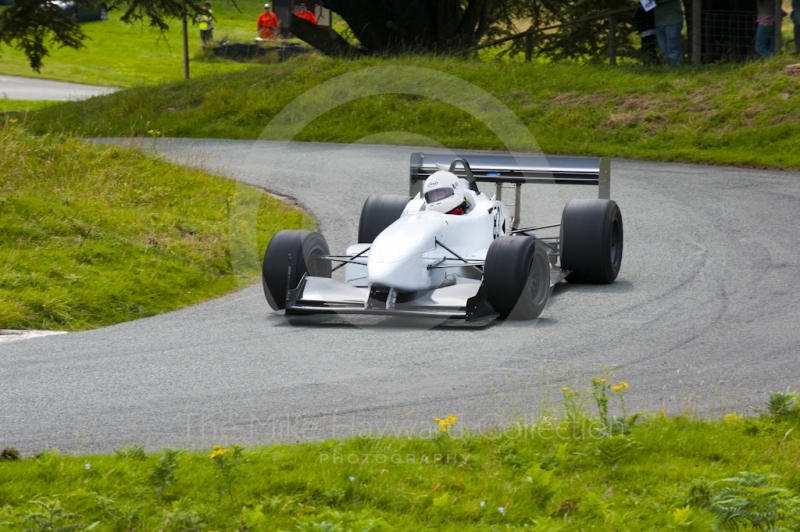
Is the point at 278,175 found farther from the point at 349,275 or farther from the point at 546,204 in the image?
the point at 349,275

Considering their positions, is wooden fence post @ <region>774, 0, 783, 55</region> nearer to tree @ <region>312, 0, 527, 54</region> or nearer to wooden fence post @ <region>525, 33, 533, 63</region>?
wooden fence post @ <region>525, 33, 533, 63</region>

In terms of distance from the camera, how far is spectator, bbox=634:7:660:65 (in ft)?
82.9

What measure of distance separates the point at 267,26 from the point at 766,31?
66.5 ft

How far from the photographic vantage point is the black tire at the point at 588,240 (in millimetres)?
10352

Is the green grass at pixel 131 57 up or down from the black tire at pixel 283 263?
up

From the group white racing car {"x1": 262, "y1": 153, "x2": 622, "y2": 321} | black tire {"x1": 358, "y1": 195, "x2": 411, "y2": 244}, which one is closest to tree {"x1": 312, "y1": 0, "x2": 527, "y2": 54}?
black tire {"x1": 358, "y1": 195, "x2": 411, "y2": 244}

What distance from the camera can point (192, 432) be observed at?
618 cm

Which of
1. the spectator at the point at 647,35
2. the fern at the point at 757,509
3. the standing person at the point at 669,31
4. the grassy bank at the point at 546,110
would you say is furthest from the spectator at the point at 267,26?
the fern at the point at 757,509

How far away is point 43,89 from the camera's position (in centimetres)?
3553

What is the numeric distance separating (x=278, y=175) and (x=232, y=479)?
13655 millimetres

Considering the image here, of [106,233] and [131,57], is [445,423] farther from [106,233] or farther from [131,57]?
[131,57]

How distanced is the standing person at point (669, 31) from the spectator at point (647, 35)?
36.7 inches

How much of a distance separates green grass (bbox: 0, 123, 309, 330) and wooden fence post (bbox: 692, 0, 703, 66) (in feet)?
39.2

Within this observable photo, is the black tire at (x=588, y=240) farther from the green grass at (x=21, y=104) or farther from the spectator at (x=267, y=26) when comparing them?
the spectator at (x=267, y=26)
